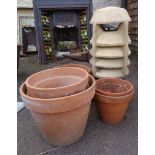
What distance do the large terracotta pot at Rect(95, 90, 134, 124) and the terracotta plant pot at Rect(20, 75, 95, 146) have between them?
0.20 meters

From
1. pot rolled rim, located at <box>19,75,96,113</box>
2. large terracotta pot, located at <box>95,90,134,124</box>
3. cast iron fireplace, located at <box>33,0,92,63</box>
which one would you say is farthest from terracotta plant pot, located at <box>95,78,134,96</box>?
cast iron fireplace, located at <box>33,0,92,63</box>

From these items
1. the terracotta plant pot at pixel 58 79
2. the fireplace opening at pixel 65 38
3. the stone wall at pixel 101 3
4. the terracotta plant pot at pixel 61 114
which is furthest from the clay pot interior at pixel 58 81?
the stone wall at pixel 101 3

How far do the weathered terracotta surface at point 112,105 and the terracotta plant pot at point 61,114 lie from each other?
184mm

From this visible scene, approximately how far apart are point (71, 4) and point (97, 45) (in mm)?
1704

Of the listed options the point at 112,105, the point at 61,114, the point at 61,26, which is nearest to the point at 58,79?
the point at 61,114

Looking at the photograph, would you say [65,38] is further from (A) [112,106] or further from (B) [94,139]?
(B) [94,139]

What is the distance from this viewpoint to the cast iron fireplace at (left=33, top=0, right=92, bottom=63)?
333cm

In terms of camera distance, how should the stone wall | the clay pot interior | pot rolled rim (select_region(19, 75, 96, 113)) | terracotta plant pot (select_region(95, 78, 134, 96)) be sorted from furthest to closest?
the stone wall, terracotta plant pot (select_region(95, 78, 134, 96)), the clay pot interior, pot rolled rim (select_region(19, 75, 96, 113))

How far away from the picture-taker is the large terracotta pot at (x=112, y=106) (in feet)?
5.25

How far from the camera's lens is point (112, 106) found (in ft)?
5.35

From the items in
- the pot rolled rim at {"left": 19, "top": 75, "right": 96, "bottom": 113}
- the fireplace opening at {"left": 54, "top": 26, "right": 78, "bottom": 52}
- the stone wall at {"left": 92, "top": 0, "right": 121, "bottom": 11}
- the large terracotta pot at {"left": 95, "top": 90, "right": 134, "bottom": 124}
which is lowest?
the large terracotta pot at {"left": 95, "top": 90, "right": 134, "bottom": 124}

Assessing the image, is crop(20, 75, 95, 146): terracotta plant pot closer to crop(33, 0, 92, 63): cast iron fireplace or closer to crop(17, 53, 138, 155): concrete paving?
crop(17, 53, 138, 155): concrete paving

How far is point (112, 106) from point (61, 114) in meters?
0.49

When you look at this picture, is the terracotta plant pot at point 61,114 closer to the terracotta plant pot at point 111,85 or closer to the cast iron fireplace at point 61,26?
the terracotta plant pot at point 111,85
